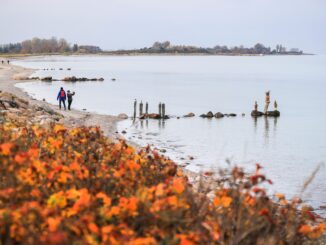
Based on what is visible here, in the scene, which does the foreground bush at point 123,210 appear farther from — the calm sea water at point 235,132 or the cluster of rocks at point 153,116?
the cluster of rocks at point 153,116

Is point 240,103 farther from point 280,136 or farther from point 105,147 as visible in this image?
point 105,147

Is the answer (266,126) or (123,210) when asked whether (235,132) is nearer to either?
(266,126)

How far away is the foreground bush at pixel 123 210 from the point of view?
3785 millimetres

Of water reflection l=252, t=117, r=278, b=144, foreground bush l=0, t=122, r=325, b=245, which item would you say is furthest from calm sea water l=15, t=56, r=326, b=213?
foreground bush l=0, t=122, r=325, b=245

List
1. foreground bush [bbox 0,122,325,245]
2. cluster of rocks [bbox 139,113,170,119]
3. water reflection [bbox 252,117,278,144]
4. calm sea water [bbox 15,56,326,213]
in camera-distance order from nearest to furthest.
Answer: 1. foreground bush [bbox 0,122,325,245]
2. calm sea water [bbox 15,56,326,213]
3. water reflection [bbox 252,117,278,144]
4. cluster of rocks [bbox 139,113,170,119]

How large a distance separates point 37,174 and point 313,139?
30.3 meters

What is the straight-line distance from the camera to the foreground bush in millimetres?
3785

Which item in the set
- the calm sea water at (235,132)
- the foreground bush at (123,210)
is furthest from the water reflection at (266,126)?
the foreground bush at (123,210)

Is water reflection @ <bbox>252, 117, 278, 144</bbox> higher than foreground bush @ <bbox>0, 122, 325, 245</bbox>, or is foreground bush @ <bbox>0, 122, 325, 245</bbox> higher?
foreground bush @ <bbox>0, 122, 325, 245</bbox>

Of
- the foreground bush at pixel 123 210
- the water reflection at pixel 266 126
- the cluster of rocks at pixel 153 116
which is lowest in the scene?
the water reflection at pixel 266 126

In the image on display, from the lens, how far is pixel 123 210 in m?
4.11

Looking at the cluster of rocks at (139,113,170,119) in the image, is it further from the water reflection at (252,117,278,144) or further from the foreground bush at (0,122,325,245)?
the foreground bush at (0,122,325,245)

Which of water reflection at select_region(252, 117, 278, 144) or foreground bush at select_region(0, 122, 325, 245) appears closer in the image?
foreground bush at select_region(0, 122, 325, 245)

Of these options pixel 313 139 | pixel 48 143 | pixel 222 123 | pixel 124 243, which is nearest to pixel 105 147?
pixel 48 143
